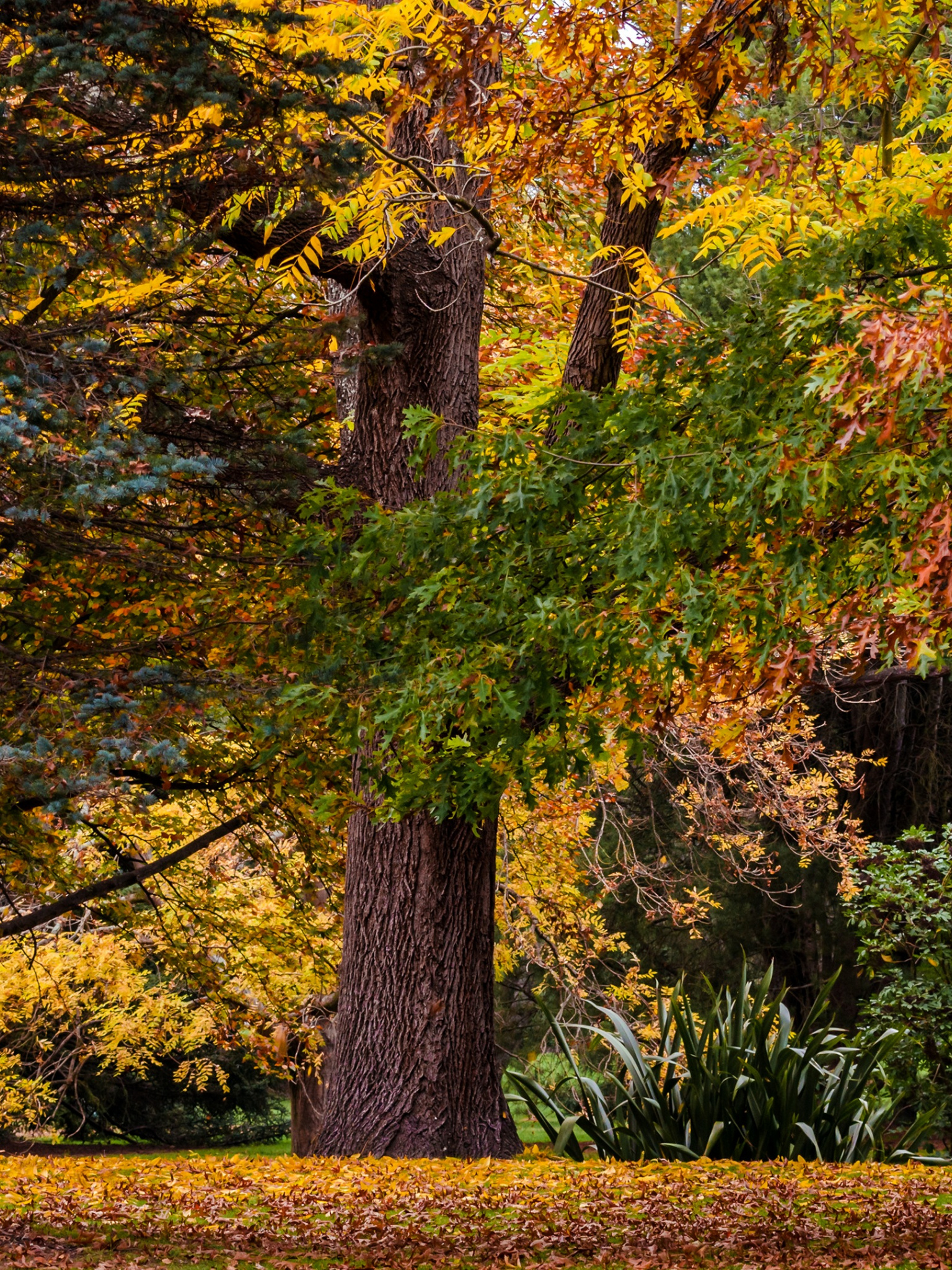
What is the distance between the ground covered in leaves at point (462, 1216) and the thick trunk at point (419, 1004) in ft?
1.06

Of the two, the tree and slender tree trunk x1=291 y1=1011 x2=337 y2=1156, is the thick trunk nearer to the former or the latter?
the tree

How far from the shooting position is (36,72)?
468 cm

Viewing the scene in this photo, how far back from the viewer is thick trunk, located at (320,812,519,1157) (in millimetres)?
6688

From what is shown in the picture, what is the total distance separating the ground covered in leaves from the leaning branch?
2572 mm

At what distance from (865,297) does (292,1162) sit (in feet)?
16.6

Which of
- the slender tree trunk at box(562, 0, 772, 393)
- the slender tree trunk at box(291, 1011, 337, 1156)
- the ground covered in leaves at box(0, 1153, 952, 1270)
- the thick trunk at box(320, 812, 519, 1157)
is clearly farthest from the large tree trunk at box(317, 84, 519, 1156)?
the slender tree trunk at box(291, 1011, 337, 1156)

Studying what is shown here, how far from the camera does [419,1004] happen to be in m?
6.73

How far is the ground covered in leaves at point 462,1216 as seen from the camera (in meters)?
4.73

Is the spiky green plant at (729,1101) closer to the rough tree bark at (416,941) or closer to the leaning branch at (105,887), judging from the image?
the rough tree bark at (416,941)

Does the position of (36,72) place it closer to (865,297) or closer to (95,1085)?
(865,297)

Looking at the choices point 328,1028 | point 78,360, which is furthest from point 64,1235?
point 328,1028

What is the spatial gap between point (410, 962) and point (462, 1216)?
66.7 inches

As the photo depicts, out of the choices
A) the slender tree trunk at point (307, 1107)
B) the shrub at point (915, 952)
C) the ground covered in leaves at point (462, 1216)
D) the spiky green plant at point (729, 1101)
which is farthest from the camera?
the slender tree trunk at point (307, 1107)

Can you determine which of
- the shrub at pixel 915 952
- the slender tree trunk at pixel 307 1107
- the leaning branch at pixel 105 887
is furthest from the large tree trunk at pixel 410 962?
the slender tree trunk at pixel 307 1107
